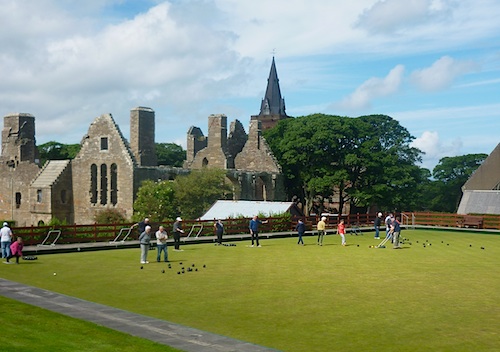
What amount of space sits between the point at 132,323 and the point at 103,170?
44.3 m

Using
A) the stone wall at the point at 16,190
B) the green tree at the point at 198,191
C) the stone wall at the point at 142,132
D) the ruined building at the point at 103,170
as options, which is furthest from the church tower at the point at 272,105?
the green tree at the point at 198,191

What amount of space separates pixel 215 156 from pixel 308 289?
44.7m

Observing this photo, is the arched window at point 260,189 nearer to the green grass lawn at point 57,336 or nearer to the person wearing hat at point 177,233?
the person wearing hat at point 177,233

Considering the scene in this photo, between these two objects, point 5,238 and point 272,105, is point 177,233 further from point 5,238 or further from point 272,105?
point 272,105

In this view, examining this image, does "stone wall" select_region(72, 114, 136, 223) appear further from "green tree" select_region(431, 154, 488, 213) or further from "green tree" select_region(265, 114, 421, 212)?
"green tree" select_region(431, 154, 488, 213)

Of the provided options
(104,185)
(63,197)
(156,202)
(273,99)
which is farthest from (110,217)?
(273,99)

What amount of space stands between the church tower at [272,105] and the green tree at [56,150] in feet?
113

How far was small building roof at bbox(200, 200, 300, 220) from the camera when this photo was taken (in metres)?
42.5

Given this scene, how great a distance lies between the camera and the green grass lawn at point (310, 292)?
40.4 ft

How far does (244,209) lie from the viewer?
4316 centimetres

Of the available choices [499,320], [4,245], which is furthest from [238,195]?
[499,320]

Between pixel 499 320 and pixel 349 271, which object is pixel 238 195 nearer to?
pixel 349 271

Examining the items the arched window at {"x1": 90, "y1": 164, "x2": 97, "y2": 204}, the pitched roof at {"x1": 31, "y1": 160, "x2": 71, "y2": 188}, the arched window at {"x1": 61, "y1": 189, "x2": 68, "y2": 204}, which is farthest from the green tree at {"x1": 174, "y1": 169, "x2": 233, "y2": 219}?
the pitched roof at {"x1": 31, "y1": 160, "x2": 71, "y2": 188}

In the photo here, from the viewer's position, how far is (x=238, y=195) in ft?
187
